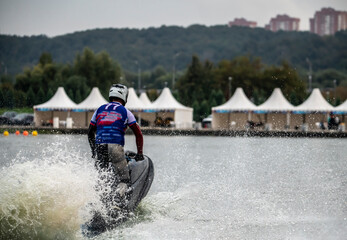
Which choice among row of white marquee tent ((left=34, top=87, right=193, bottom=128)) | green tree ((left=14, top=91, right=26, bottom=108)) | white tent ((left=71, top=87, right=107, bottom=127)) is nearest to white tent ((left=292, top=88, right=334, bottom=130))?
row of white marquee tent ((left=34, top=87, right=193, bottom=128))

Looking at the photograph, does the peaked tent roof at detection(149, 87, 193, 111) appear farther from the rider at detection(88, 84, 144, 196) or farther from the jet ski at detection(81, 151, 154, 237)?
the rider at detection(88, 84, 144, 196)

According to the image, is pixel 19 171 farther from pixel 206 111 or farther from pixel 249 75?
pixel 249 75

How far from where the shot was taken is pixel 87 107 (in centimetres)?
5350

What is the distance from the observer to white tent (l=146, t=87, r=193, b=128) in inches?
2084

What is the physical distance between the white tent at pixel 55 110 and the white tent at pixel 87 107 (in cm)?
61

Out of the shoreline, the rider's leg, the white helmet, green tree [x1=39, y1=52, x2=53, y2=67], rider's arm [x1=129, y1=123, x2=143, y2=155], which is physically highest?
green tree [x1=39, y1=52, x2=53, y2=67]

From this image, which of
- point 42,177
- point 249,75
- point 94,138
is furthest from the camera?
point 249,75

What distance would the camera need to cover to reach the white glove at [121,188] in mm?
8789

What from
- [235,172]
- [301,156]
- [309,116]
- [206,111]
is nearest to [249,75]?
[206,111]

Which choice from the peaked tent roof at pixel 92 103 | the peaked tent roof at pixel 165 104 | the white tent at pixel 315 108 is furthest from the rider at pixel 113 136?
Result: the peaked tent roof at pixel 92 103

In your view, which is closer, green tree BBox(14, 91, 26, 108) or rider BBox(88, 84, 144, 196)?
rider BBox(88, 84, 144, 196)

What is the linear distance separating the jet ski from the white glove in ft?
0.19

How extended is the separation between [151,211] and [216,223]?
3.57 feet

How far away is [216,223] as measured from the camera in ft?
32.2
